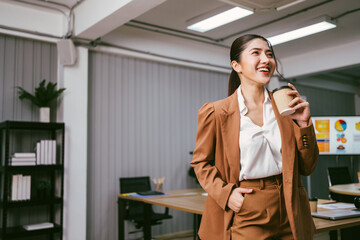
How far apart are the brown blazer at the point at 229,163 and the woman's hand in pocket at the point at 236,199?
0.01 metres

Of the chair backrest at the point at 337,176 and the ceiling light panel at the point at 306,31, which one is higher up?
the ceiling light panel at the point at 306,31

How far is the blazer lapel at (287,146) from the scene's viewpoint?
1170 millimetres

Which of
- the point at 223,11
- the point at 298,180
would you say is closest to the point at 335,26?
the point at 223,11

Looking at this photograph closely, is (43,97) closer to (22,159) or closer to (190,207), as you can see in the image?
(22,159)

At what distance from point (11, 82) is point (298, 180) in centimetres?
395

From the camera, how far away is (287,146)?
1.19 metres

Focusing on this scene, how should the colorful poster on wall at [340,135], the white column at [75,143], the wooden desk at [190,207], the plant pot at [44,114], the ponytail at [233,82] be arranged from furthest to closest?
1. the colorful poster on wall at [340,135]
2. the white column at [75,143]
3. the plant pot at [44,114]
4. the wooden desk at [190,207]
5. the ponytail at [233,82]

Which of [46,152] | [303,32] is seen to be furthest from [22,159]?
[303,32]

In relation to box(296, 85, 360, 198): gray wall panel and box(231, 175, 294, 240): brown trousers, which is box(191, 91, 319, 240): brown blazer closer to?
box(231, 175, 294, 240): brown trousers

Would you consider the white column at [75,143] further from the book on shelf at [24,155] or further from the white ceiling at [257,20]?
the white ceiling at [257,20]

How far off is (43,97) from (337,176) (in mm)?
4285

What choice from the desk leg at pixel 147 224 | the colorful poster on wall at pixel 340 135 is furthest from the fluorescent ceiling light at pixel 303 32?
the desk leg at pixel 147 224

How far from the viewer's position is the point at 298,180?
4.00 feet

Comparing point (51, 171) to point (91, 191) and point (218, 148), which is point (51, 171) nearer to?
point (91, 191)
